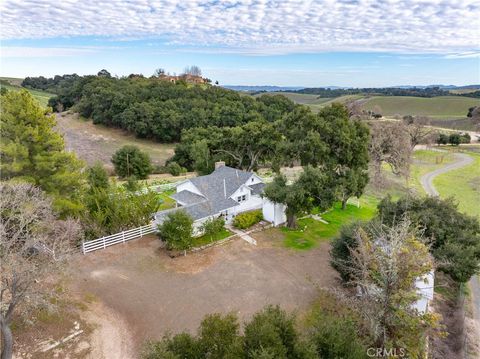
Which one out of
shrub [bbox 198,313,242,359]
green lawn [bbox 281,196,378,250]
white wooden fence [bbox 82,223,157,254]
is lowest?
green lawn [bbox 281,196,378,250]

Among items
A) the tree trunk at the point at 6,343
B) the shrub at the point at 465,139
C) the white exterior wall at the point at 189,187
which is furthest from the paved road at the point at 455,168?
the tree trunk at the point at 6,343

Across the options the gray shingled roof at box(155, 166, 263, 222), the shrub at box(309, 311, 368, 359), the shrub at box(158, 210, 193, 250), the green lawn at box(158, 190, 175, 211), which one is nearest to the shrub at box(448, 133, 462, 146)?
the gray shingled roof at box(155, 166, 263, 222)

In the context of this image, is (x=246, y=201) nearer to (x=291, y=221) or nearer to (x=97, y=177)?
(x=291, y=221)

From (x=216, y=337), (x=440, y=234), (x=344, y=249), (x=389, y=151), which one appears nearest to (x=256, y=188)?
(x=344, y=249)

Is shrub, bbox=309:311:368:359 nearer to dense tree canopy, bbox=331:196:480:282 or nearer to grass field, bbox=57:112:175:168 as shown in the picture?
dense tree canopy, bbox=331:196:480:282

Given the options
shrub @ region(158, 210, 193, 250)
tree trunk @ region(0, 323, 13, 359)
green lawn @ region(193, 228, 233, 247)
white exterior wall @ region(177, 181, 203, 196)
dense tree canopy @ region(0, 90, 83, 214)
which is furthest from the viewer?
white exterior wall @ region(177, 181, 203, 196)

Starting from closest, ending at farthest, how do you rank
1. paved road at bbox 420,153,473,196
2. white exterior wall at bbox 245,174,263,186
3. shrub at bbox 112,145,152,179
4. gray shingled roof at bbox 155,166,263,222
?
gray shingled roof at bbox 155,166,263,222 → white exterior wall at bbox 245,174,263,186 → paved road at bbox 420,153,473,196 → shrub at bbox 112,145,152,179

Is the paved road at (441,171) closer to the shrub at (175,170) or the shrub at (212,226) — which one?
the shrub at (212,226)

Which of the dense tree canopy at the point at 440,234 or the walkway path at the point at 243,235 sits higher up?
the dense tree canopy at the point at 440,234
